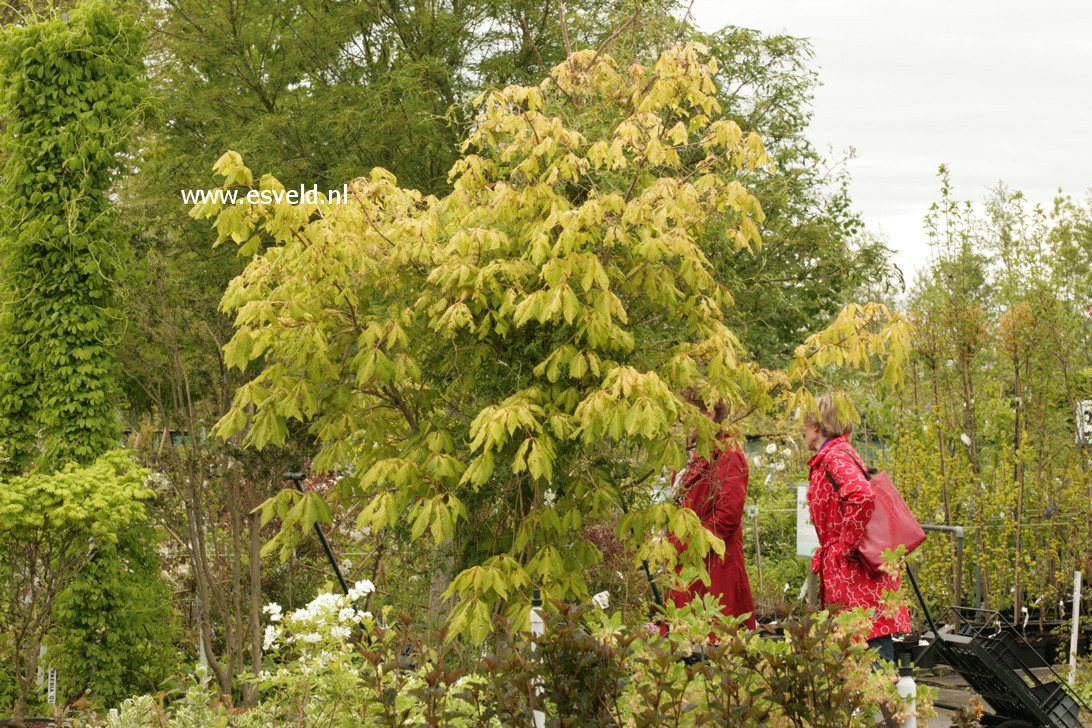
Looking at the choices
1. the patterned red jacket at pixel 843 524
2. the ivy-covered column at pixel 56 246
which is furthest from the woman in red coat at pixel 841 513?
the ivy-covered column at pixel 56 246

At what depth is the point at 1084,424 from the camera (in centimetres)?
803

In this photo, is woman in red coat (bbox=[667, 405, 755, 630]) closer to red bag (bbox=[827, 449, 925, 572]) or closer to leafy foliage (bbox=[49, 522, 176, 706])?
red bag (bbox=[827, 449, 925, 572])

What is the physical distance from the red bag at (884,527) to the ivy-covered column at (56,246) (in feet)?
15.3

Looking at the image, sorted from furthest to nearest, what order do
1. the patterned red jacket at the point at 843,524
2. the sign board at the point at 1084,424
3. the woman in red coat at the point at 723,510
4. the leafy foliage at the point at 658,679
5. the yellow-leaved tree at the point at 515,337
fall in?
the sign board at the point at 1084,424 → the woman in red coat at the point at 723,510 → the patterned red jacket at the point at 843,524 → the yellow-leaved tree at the point at 515,337 → the leafy foliage at the point at 658,679

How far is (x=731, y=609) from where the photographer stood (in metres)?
6.05

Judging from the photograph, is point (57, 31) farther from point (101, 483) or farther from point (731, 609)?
point (731, 609)

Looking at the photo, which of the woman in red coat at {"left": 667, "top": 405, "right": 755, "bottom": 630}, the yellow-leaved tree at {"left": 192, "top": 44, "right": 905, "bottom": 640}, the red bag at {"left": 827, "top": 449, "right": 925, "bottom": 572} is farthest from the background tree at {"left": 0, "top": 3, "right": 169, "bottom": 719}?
the red bag at {"left": 827, "top": 449, "right": 925, "bottom": 572}

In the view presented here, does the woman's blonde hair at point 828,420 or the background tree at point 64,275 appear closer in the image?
the woman's blonde hair at point 828,420

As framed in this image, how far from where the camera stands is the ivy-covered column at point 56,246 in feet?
22.6

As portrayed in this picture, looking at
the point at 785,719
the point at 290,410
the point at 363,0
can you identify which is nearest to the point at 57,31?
the point at 363,0

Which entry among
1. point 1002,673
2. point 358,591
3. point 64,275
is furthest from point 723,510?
point 64,275

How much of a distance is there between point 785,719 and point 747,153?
102 inches

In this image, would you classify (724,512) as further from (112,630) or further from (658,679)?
(112,630)

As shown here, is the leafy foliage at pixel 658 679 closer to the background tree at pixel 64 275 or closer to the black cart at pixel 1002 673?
the black cart at pixel 1002 673
